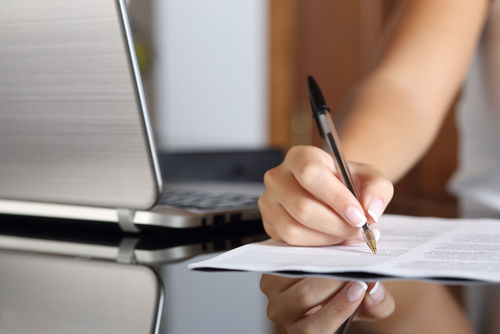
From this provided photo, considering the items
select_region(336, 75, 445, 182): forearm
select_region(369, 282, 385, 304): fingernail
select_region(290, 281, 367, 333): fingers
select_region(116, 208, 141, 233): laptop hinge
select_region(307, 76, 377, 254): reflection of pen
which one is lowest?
select_region(336, 75, 445, 182): forearm

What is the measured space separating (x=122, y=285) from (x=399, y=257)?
191 mm

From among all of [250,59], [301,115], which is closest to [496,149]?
[301,115]

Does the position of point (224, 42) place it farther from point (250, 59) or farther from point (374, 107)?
point (374, 107)

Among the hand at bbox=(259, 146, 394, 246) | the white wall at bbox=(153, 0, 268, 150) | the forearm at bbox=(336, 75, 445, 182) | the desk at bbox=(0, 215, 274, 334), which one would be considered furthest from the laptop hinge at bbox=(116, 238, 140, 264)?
the white wall at bbox=(153, 0, 268, 150)

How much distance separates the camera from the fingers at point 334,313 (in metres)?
0.26

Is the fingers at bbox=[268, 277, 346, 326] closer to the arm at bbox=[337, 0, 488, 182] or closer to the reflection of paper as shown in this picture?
the reflection of paper

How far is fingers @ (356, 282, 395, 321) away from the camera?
0.27m

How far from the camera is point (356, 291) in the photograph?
305mm

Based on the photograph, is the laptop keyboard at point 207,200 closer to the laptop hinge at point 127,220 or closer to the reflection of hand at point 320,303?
the laptop hinge at point 127,220

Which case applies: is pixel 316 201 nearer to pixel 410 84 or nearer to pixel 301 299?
pixel 301 299

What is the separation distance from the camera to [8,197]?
554 mm

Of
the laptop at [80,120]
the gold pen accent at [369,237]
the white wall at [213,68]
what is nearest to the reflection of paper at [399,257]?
the gold pen accent at [369,237]

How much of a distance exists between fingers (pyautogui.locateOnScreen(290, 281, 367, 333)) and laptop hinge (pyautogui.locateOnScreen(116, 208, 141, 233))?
0.84 ft

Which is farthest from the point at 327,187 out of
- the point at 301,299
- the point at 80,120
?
the point at 80,120
